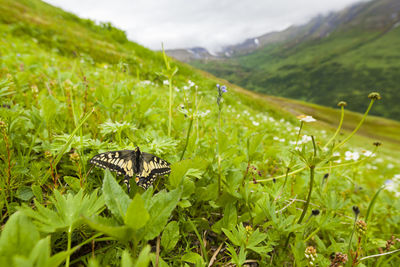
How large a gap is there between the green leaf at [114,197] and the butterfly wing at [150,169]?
31 cm

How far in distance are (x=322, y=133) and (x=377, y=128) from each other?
278 ft

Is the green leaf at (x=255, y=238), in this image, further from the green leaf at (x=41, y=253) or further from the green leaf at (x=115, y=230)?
the green leaf at (x=41, y=253)

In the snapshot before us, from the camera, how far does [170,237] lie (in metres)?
1.33

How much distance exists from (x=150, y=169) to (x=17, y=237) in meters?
0.80

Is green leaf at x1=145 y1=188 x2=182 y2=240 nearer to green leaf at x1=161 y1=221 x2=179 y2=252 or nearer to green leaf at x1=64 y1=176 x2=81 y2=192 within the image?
green leaf at x1=161 y1=221 x2=179 y2=252

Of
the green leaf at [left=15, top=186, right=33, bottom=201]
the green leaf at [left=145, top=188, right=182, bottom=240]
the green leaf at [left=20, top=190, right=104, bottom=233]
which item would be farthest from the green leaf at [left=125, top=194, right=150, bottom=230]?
the green leaf at [left=15, top=186, right=33, bottom=201]

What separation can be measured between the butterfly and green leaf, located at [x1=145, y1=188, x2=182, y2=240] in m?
0.33

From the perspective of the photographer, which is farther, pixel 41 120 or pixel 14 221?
pixel 41 120

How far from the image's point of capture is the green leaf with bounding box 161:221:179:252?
1.31m

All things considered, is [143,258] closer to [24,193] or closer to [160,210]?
[160,210]

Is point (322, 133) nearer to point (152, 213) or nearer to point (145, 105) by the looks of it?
point (145, 105)

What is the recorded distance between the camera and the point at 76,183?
1.42 metres

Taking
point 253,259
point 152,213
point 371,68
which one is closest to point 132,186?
point 152,213

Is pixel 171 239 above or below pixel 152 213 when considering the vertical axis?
below
